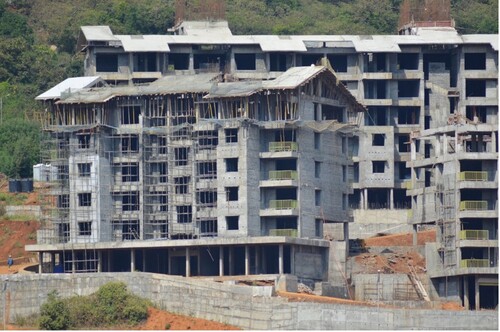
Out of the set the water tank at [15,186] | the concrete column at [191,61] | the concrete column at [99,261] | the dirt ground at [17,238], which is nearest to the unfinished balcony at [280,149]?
the concrete column at [99,261]

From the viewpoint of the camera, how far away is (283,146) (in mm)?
159750

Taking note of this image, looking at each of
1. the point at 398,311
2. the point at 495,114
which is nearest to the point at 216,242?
the point at 398,311

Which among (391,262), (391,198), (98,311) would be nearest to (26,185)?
(391,198)

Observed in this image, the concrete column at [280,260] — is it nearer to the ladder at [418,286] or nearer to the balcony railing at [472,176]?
the ladder at [418,286]

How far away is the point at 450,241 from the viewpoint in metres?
155

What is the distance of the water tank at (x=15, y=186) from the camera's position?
176m

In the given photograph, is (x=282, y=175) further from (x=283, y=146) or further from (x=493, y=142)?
(x=493, y=142)

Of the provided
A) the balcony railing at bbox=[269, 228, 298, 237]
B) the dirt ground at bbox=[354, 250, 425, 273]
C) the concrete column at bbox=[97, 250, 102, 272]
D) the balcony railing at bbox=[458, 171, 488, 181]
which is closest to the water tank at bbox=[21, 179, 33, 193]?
the concrete column at bbox=[97, 250, 102, 272]

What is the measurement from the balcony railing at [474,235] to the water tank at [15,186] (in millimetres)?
38533

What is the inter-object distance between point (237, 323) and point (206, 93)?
23362 mm

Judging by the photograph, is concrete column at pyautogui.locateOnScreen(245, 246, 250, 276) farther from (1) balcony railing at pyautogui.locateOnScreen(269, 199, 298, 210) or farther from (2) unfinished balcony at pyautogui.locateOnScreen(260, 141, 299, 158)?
(2) unfinished balcony at pyautogui.locateOnScreen(260, 141, 299, 158)

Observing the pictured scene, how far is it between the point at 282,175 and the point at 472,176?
43.7 feet

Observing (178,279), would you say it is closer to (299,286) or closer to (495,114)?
(299,286)

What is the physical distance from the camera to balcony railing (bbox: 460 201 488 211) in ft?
507
